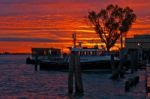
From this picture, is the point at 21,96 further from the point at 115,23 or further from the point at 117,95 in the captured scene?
the point at 115,23

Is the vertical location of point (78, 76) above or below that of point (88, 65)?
above

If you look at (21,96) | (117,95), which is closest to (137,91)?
(117,95)

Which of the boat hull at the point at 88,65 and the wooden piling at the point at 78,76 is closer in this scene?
the wooden piling at the point at 78,76

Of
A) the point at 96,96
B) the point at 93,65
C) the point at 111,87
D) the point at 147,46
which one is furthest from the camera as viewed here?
the point at 147,46

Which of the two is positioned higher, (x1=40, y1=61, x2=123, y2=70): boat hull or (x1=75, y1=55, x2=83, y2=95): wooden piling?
(x1=75, y1=55, x2=83, y2=95): wooden piling

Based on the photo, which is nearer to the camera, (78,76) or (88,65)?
(78,76)

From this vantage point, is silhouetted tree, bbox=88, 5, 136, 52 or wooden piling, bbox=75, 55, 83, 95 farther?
silhouetted tree, bbox=88, 5, 136, 52

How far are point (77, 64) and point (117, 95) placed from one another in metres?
5.39

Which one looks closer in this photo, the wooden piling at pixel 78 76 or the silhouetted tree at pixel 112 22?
the wooden piling at pixel 78 76

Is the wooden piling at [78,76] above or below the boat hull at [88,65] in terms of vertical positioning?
above

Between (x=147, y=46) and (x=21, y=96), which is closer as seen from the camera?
(x=21, y=96)

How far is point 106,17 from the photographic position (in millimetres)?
117438

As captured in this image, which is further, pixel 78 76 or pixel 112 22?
pixel 112 22

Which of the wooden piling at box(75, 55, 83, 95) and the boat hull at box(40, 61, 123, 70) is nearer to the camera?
the wooden piling at box(75, 55, 83, 95)
